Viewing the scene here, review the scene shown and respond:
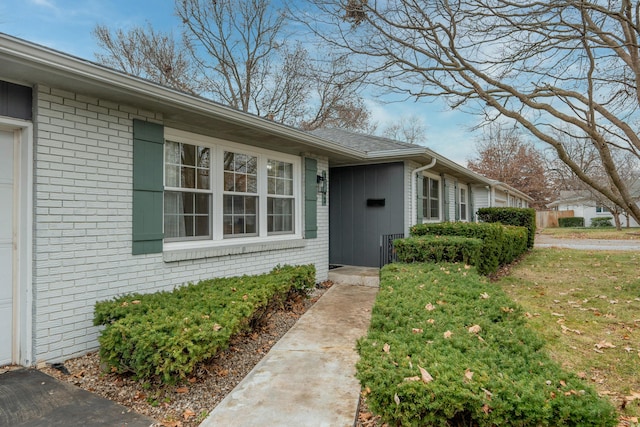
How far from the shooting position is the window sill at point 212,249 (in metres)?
4.40

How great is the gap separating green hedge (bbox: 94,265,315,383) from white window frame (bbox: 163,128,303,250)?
42.7 inches

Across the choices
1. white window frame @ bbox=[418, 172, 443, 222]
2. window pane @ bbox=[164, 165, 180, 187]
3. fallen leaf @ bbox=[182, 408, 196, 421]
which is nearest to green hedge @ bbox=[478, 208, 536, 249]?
white window frame @ bbox=[418, 172, 443, 222]

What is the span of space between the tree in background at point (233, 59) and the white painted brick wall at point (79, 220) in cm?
882

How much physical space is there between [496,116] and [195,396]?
6295 mm

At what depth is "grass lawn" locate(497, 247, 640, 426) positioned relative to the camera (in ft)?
10.3

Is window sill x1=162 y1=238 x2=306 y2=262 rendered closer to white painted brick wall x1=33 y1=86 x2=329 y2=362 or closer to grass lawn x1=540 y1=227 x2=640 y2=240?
white painted brick wall x1=33 y1=86 x2=329 y2=362

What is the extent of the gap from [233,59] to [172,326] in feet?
45.6

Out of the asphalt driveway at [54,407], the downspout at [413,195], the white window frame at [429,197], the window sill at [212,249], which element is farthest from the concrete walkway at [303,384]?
the white window frame at [429,197]

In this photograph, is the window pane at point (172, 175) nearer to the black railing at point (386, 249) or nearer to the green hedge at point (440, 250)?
the green hedge at point (440, 250)

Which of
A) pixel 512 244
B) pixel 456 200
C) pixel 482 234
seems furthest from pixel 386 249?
pixel 456 200

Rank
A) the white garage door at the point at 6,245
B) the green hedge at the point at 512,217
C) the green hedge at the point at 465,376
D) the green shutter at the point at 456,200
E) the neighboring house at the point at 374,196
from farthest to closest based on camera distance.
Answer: the green hedge at the point at 512,217 → the green shutter at the point at 456,200 → the neighboring house at the point at 374,196 → the white garage door at the point at 6,245 → the green hedge at the point at 465,376

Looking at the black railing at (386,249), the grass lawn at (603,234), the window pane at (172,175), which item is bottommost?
the grass lawn at (603,234)

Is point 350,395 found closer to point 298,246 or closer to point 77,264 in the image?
point 77,264

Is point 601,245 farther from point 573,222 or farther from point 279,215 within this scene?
point 573,222
